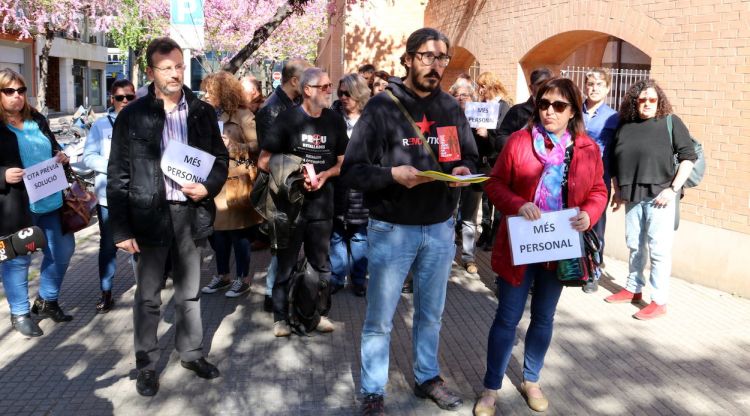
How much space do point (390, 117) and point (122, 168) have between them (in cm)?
164

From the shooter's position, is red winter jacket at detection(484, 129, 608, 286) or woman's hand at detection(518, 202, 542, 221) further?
red winter jacket at detection(484, 129, 608, 286)

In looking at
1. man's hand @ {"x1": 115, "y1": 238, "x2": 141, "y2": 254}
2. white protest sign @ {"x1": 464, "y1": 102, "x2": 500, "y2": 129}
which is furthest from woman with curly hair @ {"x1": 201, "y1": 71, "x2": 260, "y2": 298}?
white protest sign @ {"x1": 464, "y1": 102, "x2": 500, "y2": 129}

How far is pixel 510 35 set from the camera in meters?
11.0

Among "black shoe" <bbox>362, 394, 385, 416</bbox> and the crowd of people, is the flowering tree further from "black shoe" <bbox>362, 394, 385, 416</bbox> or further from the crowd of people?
"black shoe" <bbox>362, 394, 385, 416</bbox>

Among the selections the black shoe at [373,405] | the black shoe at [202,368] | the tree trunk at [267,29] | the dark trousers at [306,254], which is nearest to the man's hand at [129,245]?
the black shoe at [202,368]

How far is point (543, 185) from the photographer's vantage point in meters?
3.79

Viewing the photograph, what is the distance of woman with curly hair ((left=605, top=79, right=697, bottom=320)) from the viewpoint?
5.73 m

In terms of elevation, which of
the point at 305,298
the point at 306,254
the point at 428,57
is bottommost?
the point at 305,298

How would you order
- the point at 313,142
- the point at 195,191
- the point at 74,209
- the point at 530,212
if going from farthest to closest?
the point at 74,209
the point at 313,142
the point at 195,191
the point at 530,212

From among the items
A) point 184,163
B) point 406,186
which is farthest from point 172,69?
point 406,186

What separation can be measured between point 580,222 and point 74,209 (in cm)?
398

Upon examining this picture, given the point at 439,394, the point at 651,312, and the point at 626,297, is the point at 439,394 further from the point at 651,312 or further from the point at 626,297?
the point at 626,297

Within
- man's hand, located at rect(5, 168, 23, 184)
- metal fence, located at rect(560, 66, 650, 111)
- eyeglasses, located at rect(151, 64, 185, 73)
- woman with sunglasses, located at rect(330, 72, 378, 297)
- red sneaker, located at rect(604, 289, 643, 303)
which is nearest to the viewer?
eyeglasses, located at rect(151, 64, 185, 73)

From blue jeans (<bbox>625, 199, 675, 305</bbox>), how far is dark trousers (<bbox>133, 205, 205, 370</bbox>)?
383cm
